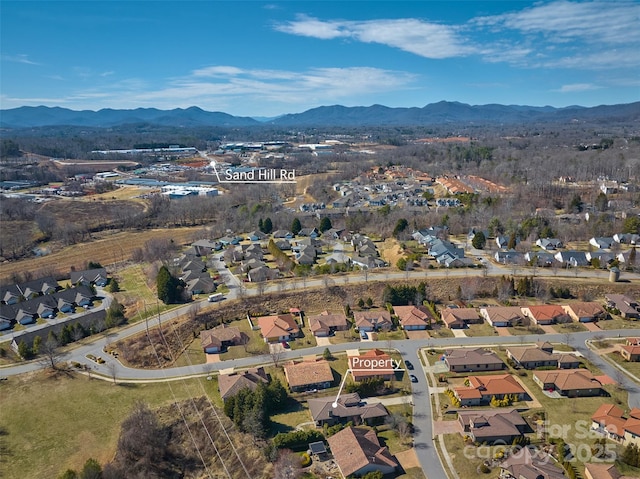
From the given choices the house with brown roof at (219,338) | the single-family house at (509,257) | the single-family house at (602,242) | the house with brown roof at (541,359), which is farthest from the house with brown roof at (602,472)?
the single-family house at (602,242)

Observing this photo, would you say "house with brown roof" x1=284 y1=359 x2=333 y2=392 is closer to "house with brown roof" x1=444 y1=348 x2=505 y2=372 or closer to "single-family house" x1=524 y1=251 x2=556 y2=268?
"house with brown roof" x1=444 y1=348 x2=505 y2=372

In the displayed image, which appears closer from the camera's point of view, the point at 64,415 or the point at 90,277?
the point at 64,415

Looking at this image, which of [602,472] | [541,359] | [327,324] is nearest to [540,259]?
[541,359]

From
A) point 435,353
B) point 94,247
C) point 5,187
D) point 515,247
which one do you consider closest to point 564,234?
point 515,247

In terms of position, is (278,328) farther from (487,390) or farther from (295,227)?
(295,227)

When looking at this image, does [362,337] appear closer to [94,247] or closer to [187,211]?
[94,247]

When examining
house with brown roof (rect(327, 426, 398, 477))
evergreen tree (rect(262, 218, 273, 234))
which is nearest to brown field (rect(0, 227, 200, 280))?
evergreen tree (rect(262, 218, 273, 234))
